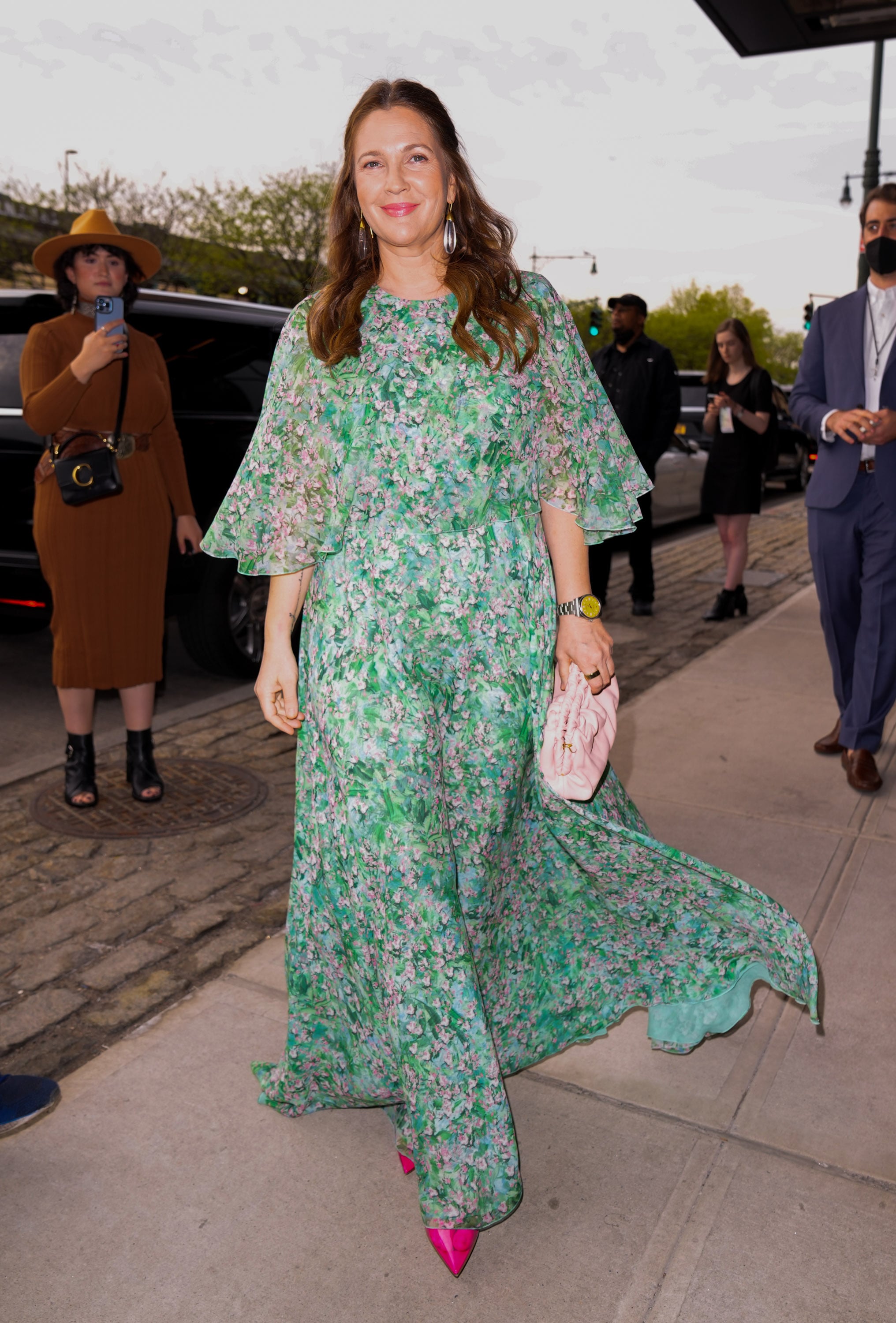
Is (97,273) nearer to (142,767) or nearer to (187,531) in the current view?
(187,531)

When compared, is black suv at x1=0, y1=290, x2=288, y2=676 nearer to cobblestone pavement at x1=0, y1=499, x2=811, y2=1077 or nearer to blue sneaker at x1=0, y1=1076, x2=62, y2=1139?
cobblestone pavement at x1=0, y1=499, x2=811, y2=1077

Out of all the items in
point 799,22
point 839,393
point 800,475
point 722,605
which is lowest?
point 722,605

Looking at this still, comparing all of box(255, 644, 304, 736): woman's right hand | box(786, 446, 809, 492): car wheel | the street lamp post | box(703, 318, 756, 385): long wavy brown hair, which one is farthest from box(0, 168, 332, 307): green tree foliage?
box(255, 644, 304, 736): woman's right hand

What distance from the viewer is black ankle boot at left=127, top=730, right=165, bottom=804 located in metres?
4.98

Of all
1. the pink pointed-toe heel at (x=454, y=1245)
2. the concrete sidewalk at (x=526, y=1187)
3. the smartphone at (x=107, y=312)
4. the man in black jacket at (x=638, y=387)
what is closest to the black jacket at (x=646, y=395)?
the man in black jacket at (x=638, y=387)

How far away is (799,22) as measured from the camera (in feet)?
21.4

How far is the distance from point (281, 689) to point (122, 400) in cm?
259

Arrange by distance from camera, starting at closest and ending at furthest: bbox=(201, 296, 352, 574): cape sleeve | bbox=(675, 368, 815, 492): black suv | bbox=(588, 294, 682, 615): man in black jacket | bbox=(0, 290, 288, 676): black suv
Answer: bbox=(201, 296, 352, 574): cape sleeve, bbox=(0, 290, 288, 676): black suv, bbox=(588, 294, 682, 615): man in black jacket, bbox=(675, 368, 815, 492): black suv

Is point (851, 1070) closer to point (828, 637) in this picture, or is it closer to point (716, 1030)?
point (716, 1030)

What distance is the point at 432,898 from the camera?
2.36 m

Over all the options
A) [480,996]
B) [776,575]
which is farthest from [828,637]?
[776,575]

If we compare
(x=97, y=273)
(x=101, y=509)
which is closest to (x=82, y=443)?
(x=101, y=509)

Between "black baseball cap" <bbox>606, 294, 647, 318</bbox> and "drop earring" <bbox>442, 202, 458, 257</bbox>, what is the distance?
6.32m

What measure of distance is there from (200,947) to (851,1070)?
196 cm
